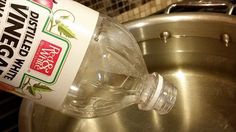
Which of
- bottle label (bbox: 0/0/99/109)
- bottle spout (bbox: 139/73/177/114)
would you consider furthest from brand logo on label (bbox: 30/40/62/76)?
bottle spout (bbox: 139/73/177/114)

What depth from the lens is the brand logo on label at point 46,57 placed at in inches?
14.3

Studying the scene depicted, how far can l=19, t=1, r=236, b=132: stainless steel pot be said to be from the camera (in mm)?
637

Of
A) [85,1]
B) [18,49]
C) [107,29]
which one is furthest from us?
[85,1]

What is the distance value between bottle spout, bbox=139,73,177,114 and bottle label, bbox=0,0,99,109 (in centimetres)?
11

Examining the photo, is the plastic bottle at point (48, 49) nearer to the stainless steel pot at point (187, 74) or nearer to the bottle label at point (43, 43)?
the bottle label at point (43, 43)

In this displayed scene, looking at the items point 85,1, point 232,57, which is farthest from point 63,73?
point 232,57

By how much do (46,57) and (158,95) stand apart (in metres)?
0.15

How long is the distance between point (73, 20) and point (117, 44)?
11cm

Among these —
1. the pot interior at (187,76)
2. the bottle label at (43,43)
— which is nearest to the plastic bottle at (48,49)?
the bottle label at (43,43)

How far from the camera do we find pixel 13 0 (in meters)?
0.36

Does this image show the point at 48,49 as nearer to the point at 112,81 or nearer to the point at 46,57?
the point at 46,57

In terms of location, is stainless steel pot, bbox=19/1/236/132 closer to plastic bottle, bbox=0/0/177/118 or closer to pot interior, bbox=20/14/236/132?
pot interior, bbox=20/14/236/132

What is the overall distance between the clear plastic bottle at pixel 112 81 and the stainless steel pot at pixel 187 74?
0.13m

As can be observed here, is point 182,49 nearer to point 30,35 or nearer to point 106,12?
point 106,12
